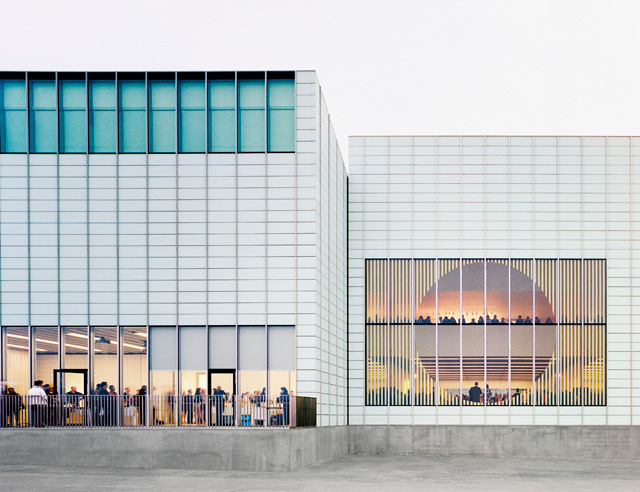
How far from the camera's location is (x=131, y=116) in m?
30.6

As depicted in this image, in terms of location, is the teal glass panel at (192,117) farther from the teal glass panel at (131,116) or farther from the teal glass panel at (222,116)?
the teal glass panel at (131,116)

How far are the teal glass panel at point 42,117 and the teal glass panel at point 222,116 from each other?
213 inches

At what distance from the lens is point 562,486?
24.6 m

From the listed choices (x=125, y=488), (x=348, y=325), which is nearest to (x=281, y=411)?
(x=125, y=488)

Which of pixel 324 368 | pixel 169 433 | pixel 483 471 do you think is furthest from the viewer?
pixel 324 368

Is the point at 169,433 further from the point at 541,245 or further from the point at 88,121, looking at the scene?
the point at 541,245

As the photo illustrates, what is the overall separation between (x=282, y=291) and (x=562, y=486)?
10.7 metres

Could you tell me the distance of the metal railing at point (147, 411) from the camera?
26969 millimetres

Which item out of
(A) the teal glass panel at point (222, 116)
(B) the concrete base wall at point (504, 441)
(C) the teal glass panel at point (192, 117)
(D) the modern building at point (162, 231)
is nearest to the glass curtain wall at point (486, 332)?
(B) the concrete base wall at point (504, 441)

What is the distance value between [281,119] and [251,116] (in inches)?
40.4

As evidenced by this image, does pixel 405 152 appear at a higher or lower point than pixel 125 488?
higher

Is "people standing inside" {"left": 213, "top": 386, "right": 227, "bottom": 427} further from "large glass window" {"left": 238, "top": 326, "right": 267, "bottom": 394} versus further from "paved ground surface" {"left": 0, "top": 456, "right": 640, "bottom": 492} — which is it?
"large glass window" {"left": 238, "top": 326, "right": 267, "bottom": 394}

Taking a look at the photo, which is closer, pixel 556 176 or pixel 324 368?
pixel 324 368

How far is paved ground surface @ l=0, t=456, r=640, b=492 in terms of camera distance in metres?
22.1
